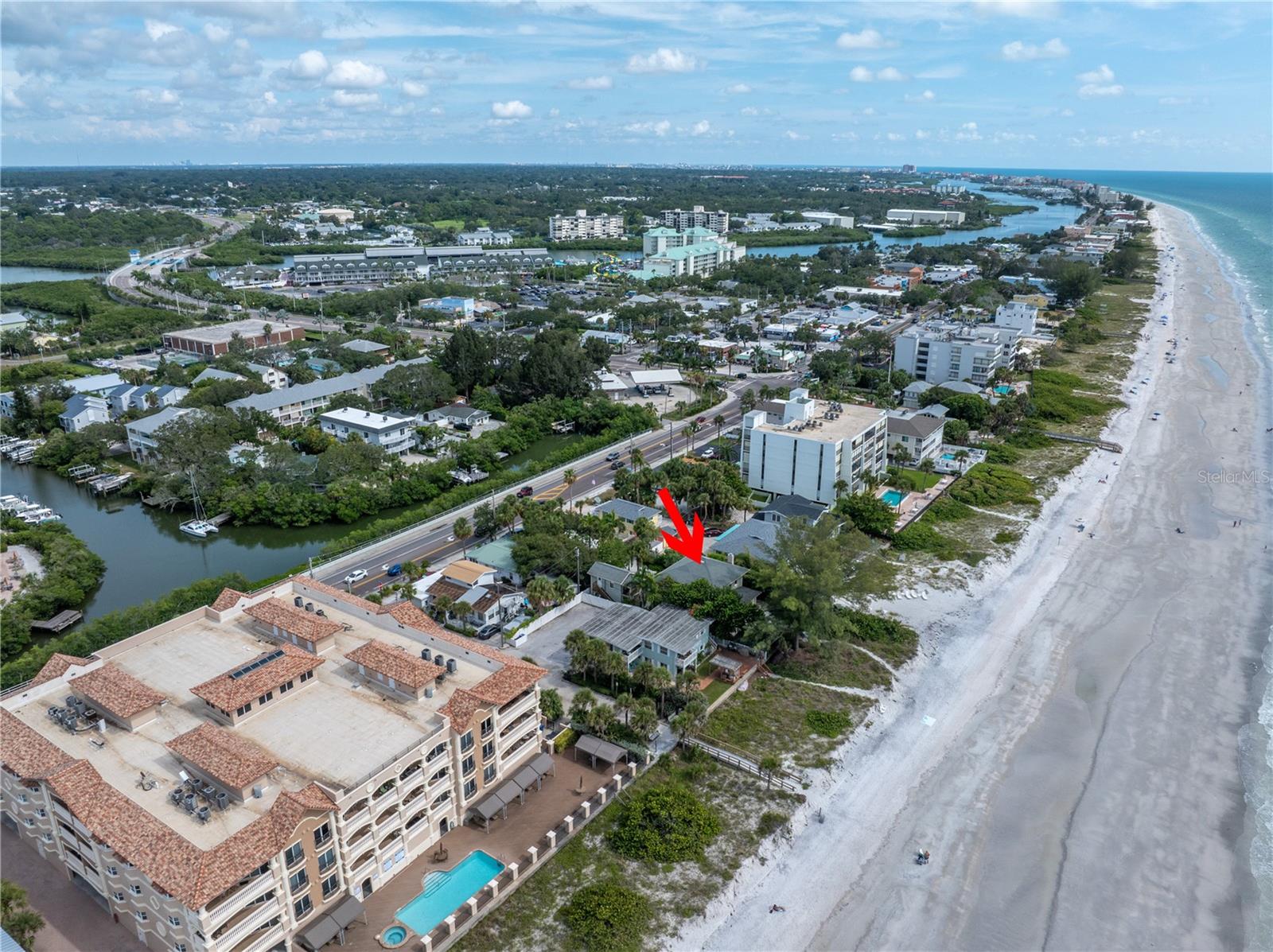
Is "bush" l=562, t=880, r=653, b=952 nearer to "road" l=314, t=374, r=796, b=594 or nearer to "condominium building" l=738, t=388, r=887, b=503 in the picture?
"road" l=314, t=374, r=796, b=594

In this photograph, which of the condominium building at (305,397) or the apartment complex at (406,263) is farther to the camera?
the apartment complex at (406,263)

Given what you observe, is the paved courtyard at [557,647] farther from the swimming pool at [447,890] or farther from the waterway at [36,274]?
the waterway at [36,274]

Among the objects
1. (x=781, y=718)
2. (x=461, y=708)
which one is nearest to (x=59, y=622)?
(x=461, y=708)

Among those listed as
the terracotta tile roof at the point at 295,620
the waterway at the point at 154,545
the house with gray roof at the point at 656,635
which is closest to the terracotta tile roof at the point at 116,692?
the terracotta tile roof at the point at 295,620

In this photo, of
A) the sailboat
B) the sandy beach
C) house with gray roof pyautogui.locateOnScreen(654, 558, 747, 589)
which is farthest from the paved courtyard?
the sailboat

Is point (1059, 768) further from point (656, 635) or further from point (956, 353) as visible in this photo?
point (956, 353)

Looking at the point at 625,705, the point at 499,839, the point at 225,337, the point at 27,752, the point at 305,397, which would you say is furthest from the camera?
the point at 225,337
